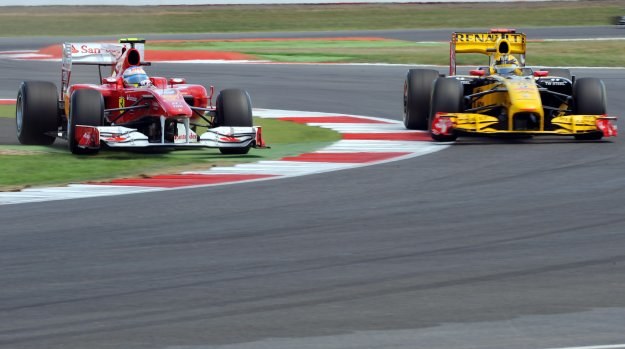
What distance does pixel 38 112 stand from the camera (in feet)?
53.2

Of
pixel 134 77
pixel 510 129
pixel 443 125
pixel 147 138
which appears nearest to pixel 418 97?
pixel 443 125

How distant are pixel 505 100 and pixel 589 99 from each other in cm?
106

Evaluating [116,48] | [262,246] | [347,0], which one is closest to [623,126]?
[116,48]

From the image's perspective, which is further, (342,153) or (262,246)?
(342,153)

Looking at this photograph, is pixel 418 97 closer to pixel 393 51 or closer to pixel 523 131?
pixel 523 131

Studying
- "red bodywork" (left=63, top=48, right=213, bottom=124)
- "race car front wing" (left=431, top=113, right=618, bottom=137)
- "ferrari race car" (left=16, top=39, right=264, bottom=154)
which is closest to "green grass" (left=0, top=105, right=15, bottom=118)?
"ferrari race car" (left=16, top=39, right=264, bottom=154)

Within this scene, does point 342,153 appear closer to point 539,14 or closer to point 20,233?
point 20,233

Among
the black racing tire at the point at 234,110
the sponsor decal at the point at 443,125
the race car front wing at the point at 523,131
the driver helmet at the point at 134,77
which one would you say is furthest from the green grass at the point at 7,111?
the race car front wing at the point at 523,131

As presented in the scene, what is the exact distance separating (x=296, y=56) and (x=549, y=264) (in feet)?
97.3

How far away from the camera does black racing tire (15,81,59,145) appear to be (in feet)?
53.0

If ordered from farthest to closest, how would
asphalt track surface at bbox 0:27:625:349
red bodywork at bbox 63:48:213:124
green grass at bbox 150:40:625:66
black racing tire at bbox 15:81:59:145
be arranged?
1. green grass at bbox 150:40:625:66
2. black racing tire at bbox 15:81:59:145
3. red bodywork at bbox 63:48:213:124
4. asphalt track surface at bbox 0:27:625:349

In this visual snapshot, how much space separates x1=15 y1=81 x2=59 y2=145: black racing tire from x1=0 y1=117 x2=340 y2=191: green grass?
0.21 m

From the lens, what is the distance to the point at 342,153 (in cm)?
1567

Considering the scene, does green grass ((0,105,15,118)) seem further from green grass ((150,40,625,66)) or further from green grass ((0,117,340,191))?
green grass ((150,40,625,66))
